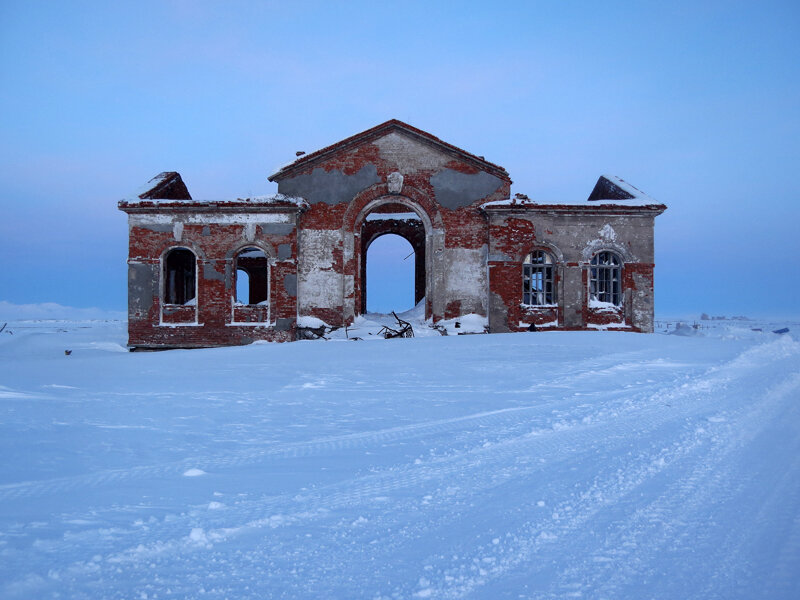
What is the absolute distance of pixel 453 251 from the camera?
16438mm

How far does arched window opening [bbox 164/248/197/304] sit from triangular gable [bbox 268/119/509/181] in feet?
17.6

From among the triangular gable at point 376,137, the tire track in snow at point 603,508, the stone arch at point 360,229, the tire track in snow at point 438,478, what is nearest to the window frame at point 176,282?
the triangular gable at point 376,137

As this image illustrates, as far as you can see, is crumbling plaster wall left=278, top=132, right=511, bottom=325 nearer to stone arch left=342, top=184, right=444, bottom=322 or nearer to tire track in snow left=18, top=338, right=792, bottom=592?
stone arch left=342, top=184, right=444, bottom=322

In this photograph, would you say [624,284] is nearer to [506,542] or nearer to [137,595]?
[506,542]

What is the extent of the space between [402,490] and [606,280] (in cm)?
1520

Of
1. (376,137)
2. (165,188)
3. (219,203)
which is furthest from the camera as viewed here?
(165,188)

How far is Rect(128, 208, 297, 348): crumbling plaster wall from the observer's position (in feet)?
51.6

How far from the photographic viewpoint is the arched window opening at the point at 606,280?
659 inches

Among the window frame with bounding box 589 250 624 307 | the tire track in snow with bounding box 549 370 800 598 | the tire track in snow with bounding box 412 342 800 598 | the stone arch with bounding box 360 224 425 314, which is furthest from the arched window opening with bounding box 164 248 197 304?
the tire track in snow with bounding box 549 370 800 598

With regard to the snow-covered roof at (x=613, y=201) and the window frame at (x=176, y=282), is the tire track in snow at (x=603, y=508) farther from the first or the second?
the window frame at (x=176, y=282)

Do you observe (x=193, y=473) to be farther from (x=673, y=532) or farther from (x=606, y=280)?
(x=606, y=280)

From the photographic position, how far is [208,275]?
15820 mm

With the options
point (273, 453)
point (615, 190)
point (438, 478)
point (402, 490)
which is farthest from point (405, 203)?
point (402, 490)

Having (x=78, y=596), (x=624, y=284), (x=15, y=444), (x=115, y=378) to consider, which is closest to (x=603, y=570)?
(x=78, y=596)
